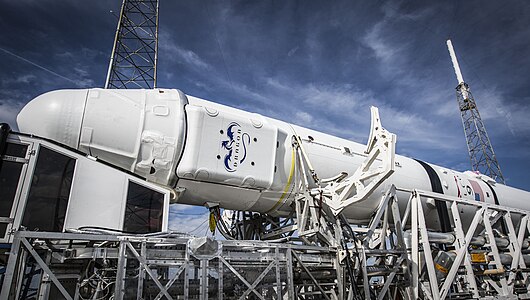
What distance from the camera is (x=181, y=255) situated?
4.63 metres

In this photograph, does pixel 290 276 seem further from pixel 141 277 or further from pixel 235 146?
pixel 235 146

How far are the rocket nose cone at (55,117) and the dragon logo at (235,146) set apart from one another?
7.82 ft

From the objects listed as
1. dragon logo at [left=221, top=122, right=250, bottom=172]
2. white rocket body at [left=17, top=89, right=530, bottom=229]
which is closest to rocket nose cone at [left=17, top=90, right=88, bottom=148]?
white rocket body at [left=17, top=89, right=530, bottom=229]

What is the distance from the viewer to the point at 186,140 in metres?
5.83

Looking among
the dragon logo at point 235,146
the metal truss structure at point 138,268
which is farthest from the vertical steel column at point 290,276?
the dragon logo at point 235,146

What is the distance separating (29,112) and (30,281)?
8.57 ft

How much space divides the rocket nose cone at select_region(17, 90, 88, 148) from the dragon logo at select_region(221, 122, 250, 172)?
7.82 feet

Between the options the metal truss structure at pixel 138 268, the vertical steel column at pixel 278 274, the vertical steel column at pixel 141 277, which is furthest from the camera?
the vertical steel column at pixel 278 274

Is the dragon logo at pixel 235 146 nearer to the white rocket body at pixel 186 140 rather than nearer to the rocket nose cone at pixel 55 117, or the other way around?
the white rocket body at pixel 186 140

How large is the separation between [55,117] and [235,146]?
2.93 meters

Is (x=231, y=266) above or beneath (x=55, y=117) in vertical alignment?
beneath

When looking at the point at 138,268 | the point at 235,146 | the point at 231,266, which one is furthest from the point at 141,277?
the point at 235,146

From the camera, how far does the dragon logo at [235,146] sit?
6156mm

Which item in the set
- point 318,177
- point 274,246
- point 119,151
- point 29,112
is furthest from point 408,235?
point 29,112
